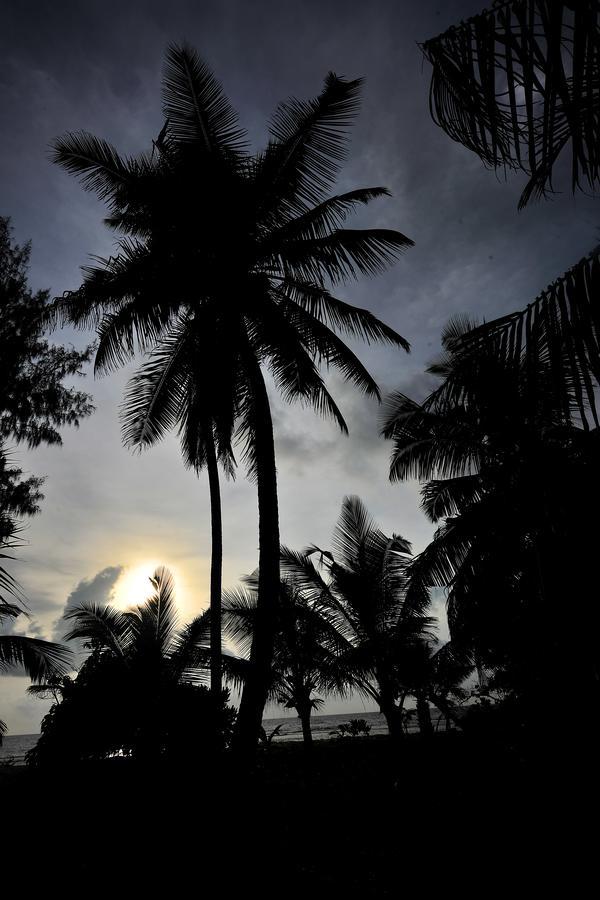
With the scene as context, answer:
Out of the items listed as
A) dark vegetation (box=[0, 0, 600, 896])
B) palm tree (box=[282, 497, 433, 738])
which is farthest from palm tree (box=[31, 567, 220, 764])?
palm tree (box=[282, 497, 433, 738])

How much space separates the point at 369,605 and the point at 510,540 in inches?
186

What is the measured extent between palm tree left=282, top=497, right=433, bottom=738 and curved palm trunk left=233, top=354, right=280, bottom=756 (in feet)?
15.0

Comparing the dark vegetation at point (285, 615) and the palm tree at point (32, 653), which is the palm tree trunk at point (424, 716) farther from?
the palm tree at point (32, 653)

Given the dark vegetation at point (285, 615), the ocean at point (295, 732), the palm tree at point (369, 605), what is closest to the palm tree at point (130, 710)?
the dark vegetation at point (285, 615)

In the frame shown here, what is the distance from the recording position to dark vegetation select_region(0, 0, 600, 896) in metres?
6.62

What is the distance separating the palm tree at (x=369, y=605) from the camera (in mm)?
11625

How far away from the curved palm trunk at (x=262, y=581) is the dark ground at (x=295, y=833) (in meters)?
0.62

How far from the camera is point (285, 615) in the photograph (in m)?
12.7

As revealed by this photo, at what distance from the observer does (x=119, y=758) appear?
889cm

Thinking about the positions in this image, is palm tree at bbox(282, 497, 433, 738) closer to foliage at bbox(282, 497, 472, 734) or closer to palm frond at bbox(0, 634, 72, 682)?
foliage at bbox(282, 497, 472, 734)

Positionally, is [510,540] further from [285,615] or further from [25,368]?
[25,368]

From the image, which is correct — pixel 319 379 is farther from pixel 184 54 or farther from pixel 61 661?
pixel 61 661

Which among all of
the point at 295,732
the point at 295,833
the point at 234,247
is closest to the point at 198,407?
→ the point at 234,247

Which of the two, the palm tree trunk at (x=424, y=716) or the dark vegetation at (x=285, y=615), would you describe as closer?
the dark vegetation at (x=285, y=615)
